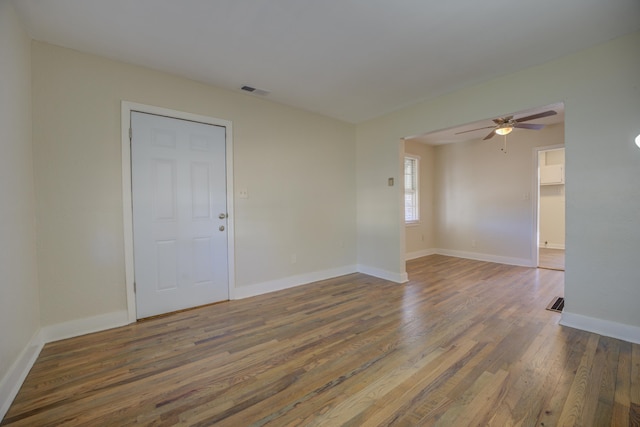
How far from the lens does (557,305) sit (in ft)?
9.78

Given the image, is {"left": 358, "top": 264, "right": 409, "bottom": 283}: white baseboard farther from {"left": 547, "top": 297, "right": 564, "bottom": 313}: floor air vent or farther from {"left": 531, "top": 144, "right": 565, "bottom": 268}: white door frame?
{"left": 531, "top": 144, "right": 565, "bottom": 268}: white door frame

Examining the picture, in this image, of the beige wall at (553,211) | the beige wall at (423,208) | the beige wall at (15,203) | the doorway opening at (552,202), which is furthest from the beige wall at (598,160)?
the beige wall at (553,211)

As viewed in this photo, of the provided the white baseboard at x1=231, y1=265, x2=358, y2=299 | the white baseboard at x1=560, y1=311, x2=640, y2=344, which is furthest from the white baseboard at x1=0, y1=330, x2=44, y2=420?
the white baseboard at x1=560, y1=311, x2=640, y2=344

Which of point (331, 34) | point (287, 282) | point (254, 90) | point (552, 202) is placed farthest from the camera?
point (552, 202)

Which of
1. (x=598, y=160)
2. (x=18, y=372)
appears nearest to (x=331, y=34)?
(x=598, y=160)

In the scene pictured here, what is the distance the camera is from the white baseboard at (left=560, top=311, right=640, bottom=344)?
7.28 feet

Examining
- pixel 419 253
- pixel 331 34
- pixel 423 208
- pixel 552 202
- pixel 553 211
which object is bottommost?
pixel 419 253

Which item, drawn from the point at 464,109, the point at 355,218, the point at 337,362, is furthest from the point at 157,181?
the point at 464,109

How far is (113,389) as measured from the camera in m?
1.72

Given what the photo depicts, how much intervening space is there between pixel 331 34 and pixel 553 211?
7.60 meters

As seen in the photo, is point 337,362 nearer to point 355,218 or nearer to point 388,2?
point 388,2

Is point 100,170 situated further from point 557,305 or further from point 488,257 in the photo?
point 488,257

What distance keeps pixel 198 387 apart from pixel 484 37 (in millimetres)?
3426

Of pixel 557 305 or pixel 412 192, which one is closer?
pixel 557 305
